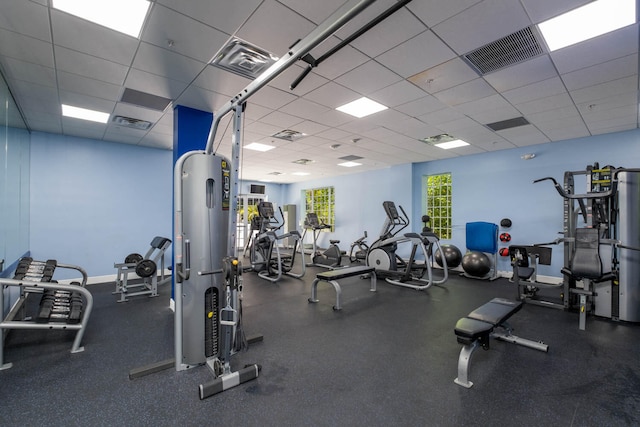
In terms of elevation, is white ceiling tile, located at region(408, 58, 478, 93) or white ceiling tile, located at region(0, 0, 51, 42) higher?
white ceiling tile, located at region(408, 58, 478, 93)

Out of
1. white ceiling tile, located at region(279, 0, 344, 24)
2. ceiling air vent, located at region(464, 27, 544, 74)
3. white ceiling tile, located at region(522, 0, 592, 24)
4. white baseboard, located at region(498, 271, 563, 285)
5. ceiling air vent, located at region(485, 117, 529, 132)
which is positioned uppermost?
white ceiling tile, located at region(522, 0, 592, 24)

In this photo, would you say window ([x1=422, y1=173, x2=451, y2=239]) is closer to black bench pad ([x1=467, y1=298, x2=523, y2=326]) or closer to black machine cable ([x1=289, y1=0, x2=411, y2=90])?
black bench pad ([x1=467, y1=298, x2=523, y2=326])

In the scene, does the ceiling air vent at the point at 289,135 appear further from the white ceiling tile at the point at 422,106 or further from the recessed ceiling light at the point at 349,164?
the recessed ceiling light at the point at 349,164

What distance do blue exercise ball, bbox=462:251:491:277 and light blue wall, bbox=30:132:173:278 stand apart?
646cm

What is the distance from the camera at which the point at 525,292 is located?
467 cm

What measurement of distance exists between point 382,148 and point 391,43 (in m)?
3.80

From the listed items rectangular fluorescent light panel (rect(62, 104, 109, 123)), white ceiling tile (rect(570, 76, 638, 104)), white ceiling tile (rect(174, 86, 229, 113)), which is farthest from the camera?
rectangular fluorescent light panel (rect(62, 104, 109, 123))

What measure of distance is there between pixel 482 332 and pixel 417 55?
2.51m

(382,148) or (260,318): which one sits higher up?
(382,148)

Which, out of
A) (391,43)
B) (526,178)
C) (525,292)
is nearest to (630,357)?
(525,292)

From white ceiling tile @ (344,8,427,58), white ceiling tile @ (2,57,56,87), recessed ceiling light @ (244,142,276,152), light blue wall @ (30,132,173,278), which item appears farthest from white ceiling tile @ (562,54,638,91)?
light blue wall @ (30,132,173,278)

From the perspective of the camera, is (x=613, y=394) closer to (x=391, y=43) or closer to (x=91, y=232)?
(x=391, y=43)

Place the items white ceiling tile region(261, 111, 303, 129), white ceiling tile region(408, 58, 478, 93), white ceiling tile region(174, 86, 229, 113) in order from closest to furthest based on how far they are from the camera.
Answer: white ceiling tile region(408, 58, 478, 93) < white ceiling tile region(174, 86, 229, 113) < white ceiling tile region(261, 111, 303, 129)

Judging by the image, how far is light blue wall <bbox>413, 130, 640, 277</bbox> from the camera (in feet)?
16.8
